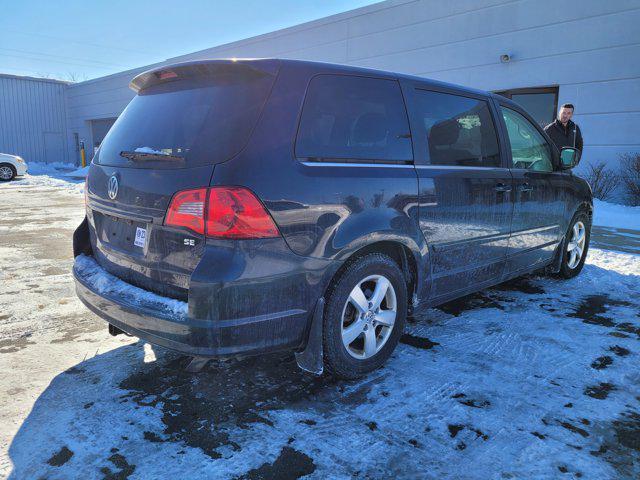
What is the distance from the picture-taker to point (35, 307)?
4102mm

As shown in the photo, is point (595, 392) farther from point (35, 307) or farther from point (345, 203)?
point (35, 307)

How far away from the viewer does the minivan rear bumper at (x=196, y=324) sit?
2262mm

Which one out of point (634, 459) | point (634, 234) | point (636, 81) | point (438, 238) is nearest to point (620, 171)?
point (636, 81)

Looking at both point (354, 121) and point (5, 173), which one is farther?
point (5, 173)

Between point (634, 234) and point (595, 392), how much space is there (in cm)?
661

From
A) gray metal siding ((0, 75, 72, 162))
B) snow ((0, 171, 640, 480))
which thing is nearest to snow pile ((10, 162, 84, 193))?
gray metal siding ((0, 75, 72, 162))

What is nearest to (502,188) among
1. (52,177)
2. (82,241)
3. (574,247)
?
(574,247)

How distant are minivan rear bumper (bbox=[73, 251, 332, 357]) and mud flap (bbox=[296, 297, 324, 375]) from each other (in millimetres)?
42

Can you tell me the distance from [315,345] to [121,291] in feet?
3.54

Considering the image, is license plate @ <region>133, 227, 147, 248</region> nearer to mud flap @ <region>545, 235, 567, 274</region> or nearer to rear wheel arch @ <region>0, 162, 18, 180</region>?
mud flap @ <region>545, 235, 567, 274</region>

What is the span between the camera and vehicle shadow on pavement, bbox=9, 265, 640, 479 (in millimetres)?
2145

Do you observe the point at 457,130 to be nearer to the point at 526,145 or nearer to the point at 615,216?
the point at 526,145

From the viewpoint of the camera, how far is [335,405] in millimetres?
2639

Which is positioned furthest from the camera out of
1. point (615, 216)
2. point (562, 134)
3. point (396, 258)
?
point (615, 216)
